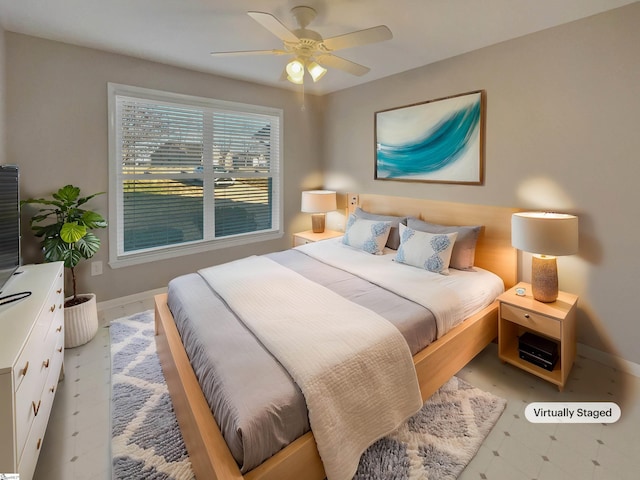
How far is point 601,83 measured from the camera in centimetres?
218

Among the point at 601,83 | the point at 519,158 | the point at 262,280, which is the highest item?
the point at 601,83

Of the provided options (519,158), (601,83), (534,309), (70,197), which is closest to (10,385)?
(70,197)

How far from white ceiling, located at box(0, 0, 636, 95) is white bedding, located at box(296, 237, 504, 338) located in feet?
6.10

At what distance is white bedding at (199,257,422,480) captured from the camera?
4.36 feet

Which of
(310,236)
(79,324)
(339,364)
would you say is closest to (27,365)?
(339,364)

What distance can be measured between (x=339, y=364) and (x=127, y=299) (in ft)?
9.27

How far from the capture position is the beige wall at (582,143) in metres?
2.12

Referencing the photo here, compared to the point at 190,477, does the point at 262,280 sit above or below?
above

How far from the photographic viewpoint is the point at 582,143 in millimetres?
2287

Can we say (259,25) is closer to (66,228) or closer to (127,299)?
(66,228)

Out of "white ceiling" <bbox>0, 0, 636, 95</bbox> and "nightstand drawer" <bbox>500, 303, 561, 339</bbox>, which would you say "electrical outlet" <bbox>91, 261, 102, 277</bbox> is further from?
"nightstand drawer" <bbox>500, 303, 561, 339</bbox>

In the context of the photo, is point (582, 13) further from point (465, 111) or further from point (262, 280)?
point (262, 280)

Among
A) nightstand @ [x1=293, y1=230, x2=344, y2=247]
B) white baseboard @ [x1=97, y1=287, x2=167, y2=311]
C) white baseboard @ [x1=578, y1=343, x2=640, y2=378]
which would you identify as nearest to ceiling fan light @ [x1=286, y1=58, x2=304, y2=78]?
nightstand @ [x1=293, y1=230, x2=344, y2=247]

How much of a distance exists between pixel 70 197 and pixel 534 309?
362 centimetres
